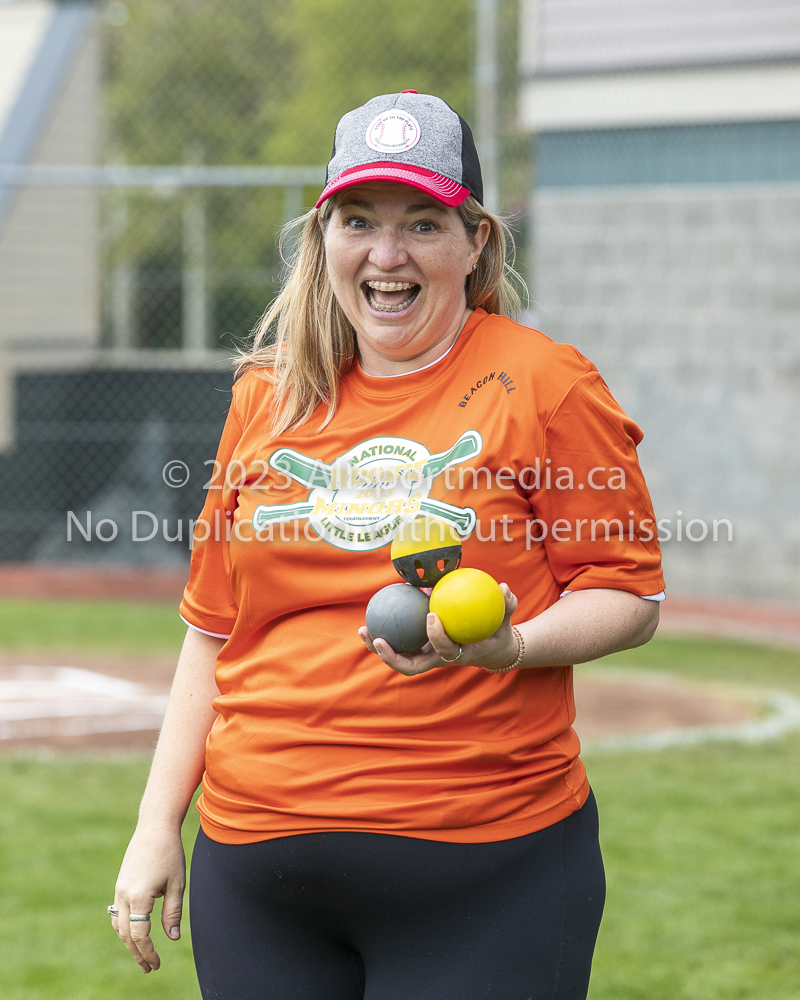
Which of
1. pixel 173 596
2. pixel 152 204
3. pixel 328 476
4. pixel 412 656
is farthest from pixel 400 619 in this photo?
pixel 152 204

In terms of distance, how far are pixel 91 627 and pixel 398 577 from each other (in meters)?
8.32

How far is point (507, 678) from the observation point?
177 centimetres

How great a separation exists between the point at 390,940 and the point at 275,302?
1070 millimetres

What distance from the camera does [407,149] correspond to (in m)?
1.84

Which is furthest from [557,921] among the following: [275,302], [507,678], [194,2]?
[194,2]

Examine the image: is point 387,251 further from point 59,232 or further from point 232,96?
point 232,96

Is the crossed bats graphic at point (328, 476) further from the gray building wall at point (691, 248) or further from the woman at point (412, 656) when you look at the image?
the gray building wall at point (691, 248)

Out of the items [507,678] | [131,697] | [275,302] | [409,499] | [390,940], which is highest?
[275,302]

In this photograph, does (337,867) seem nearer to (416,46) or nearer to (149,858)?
(149,858)

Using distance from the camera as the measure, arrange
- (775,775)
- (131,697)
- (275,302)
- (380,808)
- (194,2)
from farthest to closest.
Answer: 1. (194,2)
2. (131,697)
3. (775,775)
4. (275,302)
5. (380,808)

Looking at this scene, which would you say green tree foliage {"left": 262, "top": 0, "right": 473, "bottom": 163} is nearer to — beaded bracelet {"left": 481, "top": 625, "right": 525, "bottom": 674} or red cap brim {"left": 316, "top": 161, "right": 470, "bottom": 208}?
red cap brim {"left": 316, "top": 161, "right": 470, "bottom": 208}

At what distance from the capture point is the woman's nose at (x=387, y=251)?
1.86 metres

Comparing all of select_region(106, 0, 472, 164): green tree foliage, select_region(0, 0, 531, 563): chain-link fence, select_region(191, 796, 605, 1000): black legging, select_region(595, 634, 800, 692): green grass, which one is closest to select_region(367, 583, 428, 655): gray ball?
select_region(191, 796, 605, 1000): black legging

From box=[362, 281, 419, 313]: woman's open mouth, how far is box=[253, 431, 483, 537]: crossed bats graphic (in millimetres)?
244
